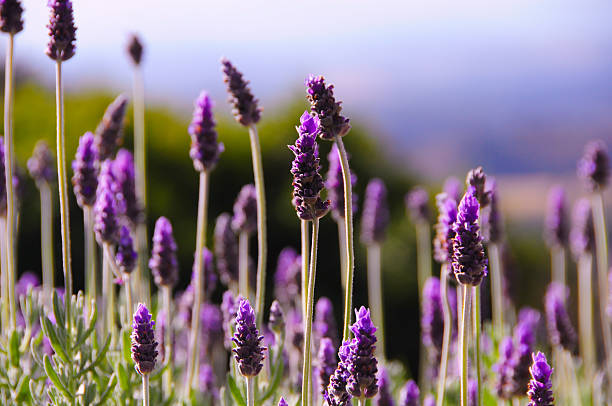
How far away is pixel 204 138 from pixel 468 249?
49.4 inches

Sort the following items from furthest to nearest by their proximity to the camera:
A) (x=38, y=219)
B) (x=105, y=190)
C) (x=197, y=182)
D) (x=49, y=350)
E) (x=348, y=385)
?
(x=197, y=182) → (x=38, y=219) → (x=49, y=350) → (x=105, y=190) → (x=348, y=385)

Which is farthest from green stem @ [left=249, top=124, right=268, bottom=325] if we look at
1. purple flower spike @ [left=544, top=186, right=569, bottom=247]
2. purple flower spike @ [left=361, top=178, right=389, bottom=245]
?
purple flower spike @ [left=544, top=186, right=569, bottom=247]

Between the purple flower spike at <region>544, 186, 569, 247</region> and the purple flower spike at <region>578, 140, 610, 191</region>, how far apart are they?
0.52m

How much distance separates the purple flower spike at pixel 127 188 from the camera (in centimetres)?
351

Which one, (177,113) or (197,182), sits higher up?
(177,113)

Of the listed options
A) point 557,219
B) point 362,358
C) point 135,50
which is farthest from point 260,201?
point 557,219

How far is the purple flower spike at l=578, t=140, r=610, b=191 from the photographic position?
3.84 meters

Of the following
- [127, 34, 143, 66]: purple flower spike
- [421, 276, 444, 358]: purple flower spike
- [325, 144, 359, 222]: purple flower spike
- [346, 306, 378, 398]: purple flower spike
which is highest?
[127, 34, 143, 66]: purple flower spike

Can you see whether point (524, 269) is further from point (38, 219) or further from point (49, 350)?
point (49, 350)

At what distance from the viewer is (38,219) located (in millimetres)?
7961

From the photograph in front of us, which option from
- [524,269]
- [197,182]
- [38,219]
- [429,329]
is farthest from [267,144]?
[429,329]

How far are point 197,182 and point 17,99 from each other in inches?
154

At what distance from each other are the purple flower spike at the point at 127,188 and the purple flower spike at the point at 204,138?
0.73 meters

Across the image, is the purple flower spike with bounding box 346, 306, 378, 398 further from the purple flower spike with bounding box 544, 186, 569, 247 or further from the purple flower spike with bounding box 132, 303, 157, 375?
the purple flower spike with bounding box 544, 186, 569, 247
